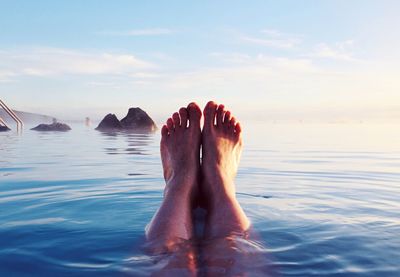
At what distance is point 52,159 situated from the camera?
6895mm

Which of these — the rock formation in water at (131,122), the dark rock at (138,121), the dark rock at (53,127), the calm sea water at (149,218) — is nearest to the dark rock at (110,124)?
the rock formation in water at (131,122)

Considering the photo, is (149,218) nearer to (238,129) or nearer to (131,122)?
(238,129)

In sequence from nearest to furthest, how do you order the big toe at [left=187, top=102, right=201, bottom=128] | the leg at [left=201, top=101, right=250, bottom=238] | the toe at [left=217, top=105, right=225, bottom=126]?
the leg at [left=201, top=101, right=250, bottom=238] → the big toe at [left=187, top=102, right=201, bottom=128] → the toe at [left=217, top=105, right=225, bottom=126]

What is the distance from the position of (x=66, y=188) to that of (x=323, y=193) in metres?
2.52

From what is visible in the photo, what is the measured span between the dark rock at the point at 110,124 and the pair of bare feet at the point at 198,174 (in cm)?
1787

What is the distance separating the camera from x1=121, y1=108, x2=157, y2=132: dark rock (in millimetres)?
21125

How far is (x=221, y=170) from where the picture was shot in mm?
3318

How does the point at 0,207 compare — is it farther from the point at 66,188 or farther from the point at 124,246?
the point at 124,246

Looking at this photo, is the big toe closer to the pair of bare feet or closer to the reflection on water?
the pair of bare feet

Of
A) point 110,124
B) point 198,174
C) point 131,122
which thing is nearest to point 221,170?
point 198,174

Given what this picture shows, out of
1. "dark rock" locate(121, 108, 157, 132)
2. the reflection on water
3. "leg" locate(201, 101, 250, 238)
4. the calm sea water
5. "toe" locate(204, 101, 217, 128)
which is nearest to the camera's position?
the calm sea water

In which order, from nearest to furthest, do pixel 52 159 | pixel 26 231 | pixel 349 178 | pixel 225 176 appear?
pixel 26 231, pixel 225 176, pixel 349 178, pixel 52 159

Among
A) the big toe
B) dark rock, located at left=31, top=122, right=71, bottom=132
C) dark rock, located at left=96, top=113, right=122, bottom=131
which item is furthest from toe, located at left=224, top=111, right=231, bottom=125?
dark rock, located at left=96, top=113, right=122, bottom=131

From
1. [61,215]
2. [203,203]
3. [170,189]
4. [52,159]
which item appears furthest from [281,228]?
[52,159]
